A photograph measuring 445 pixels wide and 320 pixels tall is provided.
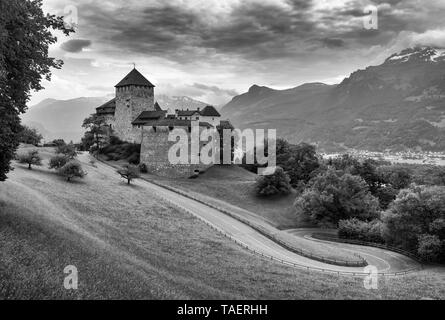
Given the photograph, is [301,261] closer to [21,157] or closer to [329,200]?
[329,200]

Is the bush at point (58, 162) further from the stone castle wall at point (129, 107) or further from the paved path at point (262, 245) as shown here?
the stone castle wall at point (129, 107)

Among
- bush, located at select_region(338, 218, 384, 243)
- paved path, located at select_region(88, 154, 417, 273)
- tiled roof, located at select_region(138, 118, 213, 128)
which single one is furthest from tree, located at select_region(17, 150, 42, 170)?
bush, located at select_region(338, 218, 384, 243)

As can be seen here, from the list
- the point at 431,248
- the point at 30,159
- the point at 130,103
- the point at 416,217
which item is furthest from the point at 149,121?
the point at 431,248

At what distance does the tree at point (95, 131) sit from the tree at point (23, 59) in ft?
272

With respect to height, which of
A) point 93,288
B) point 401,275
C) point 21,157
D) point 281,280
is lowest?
point 401,275

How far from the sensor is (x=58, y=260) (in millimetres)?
18297

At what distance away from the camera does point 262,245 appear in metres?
52.0

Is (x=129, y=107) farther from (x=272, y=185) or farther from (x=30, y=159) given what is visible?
(x=272, y=185)

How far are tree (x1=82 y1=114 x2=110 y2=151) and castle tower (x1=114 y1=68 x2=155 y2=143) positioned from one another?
3.94 meters

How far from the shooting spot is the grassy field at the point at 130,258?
16.6 meters

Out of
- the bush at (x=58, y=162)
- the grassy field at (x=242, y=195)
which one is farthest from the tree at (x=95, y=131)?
the bush at (x=58, y=162)

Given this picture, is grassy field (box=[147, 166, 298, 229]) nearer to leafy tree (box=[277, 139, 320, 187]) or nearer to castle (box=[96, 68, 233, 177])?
castle (box=[96, 68, 233, 177])
